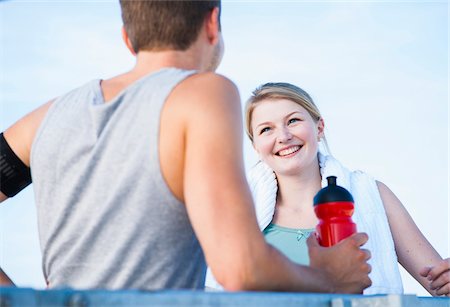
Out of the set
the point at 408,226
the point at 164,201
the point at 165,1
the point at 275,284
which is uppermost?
the point at 165,1

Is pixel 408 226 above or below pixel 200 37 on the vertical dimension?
below

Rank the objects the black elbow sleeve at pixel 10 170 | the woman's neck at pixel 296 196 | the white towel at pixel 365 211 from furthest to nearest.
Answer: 1. the woman's neck at pixel 296 196
2. the white towel at pixel 365 211
3. the black elbow sleeve at pixel 10 170

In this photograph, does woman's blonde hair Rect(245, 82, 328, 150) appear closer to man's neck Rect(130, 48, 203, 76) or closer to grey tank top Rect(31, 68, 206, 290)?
man's neck Rect(130, 48, 203, 76)

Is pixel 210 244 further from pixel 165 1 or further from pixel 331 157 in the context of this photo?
pixel 331 157

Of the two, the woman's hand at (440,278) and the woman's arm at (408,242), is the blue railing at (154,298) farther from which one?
the woman's arm at (408,242)

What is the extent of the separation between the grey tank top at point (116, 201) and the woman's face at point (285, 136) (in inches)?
70.5

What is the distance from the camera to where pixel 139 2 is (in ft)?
5.42

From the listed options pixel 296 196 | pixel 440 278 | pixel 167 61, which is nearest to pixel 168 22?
pixel 167 61

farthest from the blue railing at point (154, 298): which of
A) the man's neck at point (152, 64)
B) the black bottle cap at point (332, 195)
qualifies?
the man's neck at point (152, 64)

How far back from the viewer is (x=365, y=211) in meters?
3.11

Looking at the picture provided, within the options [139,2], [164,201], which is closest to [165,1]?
[139,2]

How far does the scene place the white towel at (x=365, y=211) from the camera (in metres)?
2.96

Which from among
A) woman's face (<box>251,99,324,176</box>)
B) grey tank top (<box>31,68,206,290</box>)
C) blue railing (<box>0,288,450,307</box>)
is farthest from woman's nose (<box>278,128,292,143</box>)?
blue railing (<box>0,288,450,307</box>)

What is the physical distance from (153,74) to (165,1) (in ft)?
0.70
